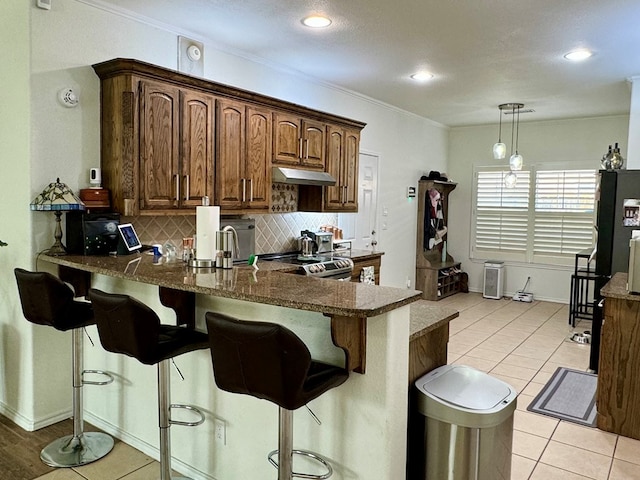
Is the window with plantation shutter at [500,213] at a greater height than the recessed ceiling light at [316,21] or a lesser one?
lesser

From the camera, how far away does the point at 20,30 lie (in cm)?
307

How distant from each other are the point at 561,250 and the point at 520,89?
3.02 metres

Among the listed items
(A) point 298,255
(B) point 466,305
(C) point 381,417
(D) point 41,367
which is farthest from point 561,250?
(D) point 41,367

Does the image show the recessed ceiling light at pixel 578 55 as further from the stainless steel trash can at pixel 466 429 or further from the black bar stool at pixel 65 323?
the black bar stool at pixel 65 323

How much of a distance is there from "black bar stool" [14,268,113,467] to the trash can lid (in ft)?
5.91

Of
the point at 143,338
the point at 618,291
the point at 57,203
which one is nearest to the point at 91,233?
the point at 57,203

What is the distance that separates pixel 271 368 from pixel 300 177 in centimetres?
292

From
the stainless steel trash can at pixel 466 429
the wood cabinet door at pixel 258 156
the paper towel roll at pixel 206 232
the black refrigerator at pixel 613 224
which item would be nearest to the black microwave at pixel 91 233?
the paper towel roll at pixel 206 232

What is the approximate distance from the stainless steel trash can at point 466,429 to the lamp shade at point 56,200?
228 centimetres

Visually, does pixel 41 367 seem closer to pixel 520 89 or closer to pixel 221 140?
pixel 221 140

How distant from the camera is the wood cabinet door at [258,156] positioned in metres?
4.08

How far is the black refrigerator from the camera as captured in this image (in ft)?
14.4

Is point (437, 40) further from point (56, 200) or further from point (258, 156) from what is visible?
point (56, 200)

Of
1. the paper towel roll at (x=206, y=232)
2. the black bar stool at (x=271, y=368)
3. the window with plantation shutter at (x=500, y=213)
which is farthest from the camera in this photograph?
the window with plantation shutter at (x=500, y=213)
